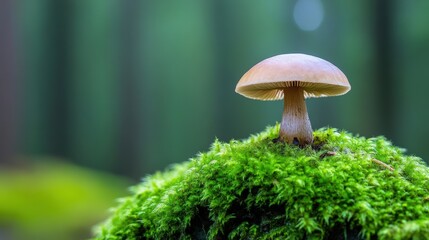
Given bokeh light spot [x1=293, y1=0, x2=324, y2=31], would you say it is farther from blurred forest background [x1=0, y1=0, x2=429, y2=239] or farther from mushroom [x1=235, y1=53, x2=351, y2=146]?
mushroom [x1=235, y1=53, x2=351, y2=146]

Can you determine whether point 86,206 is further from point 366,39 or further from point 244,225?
point 366,39

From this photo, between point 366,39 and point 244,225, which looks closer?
point 244,225

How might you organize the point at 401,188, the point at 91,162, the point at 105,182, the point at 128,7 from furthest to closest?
the point at 91,162, the point at 128,7, the point at 105,182, the point at 401,188

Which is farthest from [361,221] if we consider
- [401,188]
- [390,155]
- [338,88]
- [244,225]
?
[338,88]

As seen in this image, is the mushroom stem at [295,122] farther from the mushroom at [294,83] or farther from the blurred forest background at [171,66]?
the blurred forest background at [171,66]

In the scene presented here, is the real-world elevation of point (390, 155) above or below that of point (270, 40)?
below

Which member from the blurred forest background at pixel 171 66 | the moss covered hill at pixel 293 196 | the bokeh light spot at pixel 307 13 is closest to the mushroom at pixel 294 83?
the moss covered hill at pixel 293 196

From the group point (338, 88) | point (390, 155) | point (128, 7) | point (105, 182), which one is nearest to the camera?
point (390, 155)
